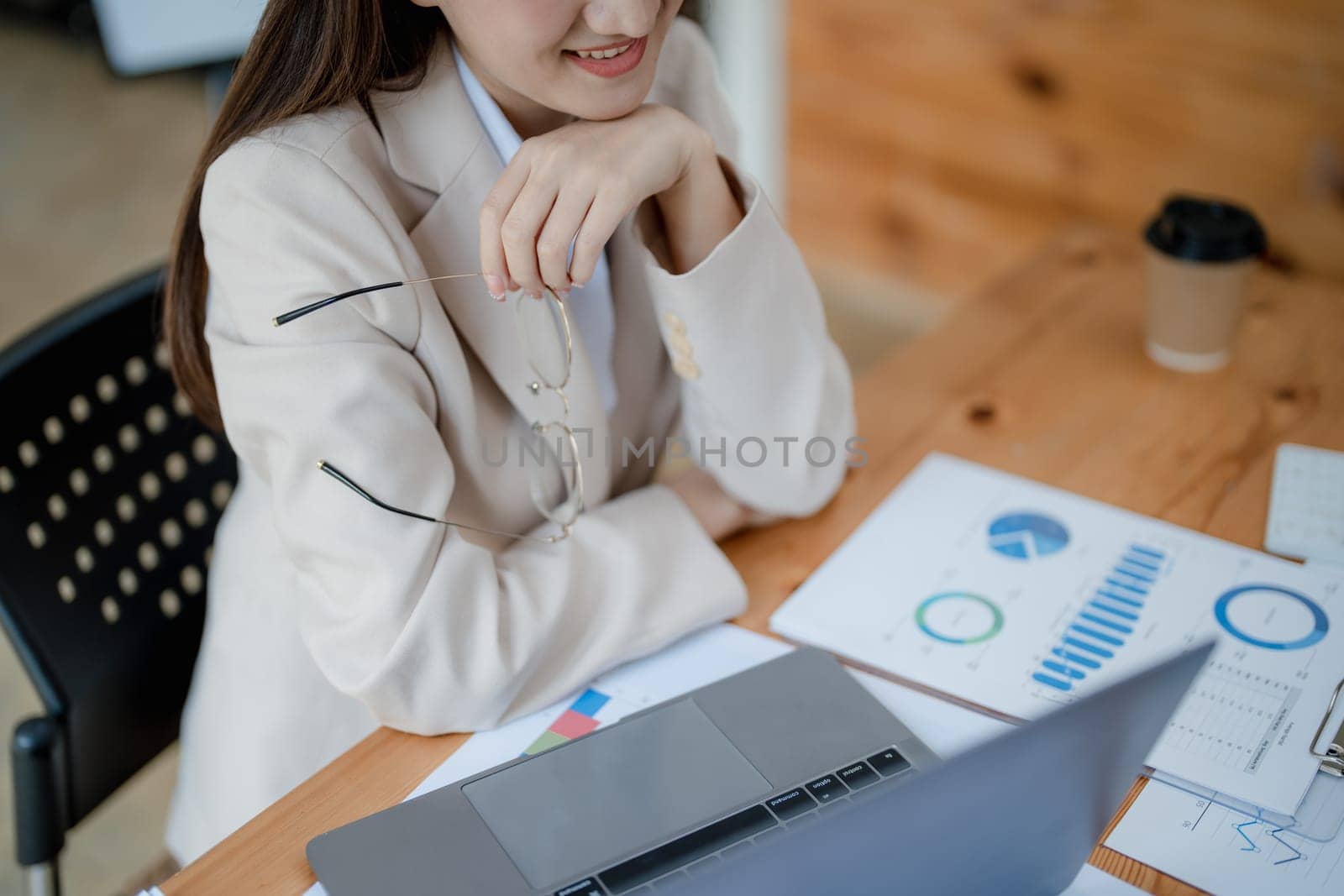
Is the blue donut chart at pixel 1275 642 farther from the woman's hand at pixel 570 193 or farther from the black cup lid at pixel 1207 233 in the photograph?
the woman's hand at pixel 570 193

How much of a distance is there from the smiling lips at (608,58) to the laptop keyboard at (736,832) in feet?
1.52

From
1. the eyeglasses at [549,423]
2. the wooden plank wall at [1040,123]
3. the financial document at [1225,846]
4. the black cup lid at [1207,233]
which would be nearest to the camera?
the financial document at [1225,846]

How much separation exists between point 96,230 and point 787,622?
Result: 9.38 feet

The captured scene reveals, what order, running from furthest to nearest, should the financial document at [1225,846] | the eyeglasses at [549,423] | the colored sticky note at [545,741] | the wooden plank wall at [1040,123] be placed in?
the wooden plank wall at [1040,123] < the eyeglasses at [549,423] < the colored sticky note at [545,741] < the financial document at [1225,846]

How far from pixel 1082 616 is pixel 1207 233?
0.43 metres

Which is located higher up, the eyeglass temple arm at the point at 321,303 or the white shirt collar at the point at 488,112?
the white shirt collar at the point at 488,112

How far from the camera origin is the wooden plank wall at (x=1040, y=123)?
1848mm

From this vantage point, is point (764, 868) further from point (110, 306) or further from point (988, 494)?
point (110, 306)

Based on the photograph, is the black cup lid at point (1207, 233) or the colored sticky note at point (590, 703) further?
the black cup lid at point (1207, 233)

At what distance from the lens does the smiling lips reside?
0.80 metres

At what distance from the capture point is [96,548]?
1.00 m

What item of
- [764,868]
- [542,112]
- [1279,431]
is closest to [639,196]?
[542,112]

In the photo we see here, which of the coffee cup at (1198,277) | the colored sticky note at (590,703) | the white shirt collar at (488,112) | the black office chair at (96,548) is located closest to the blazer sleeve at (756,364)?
the white shirt collar at (488,112)

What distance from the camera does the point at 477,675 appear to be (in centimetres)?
75
